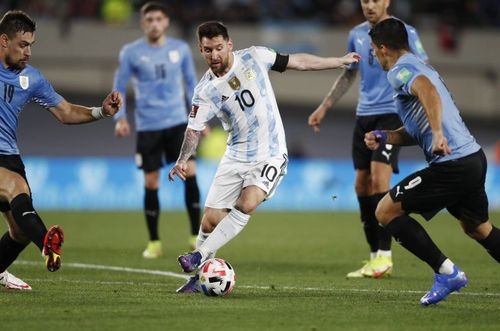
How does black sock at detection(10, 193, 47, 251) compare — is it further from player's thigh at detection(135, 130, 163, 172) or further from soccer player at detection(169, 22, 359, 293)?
player's thigh at detection(135, 130, 163, 172)

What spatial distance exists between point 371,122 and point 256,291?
8.70 feet

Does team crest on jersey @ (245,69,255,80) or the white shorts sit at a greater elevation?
team crest on jersey @ (245,69,255,80)

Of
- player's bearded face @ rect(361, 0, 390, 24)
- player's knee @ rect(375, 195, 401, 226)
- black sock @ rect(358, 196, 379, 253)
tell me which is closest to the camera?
player's knee @ rect(375, 195, 401, 226)

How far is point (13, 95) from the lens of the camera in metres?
8.36

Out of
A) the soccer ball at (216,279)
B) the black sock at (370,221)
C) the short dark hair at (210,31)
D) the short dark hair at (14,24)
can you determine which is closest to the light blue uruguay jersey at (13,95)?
the short dark hair at (14,24)

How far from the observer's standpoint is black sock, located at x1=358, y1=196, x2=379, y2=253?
34.9 feet

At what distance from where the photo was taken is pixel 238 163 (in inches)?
343

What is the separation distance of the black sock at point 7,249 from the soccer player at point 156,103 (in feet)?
13.1

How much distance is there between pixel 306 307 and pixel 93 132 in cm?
1912

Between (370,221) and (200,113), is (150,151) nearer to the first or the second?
(370,221)

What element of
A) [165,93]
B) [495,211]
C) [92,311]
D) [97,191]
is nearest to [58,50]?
[97,191]

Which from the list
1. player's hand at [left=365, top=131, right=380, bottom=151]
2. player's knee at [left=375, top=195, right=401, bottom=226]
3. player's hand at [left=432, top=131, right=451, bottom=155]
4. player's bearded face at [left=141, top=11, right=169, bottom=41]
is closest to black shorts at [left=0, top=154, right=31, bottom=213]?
player's hand at [left=365, top=131, right=380, bottom=151]

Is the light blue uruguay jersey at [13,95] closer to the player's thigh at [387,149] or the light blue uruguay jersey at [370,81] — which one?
the light blue uruguay jersey at [370,81]

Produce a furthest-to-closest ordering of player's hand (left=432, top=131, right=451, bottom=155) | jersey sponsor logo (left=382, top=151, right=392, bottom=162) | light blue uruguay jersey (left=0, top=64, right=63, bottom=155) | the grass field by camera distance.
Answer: jersey sponsor logo (left=382, top=151, right=392, bottom=162), light blue uruguay jersey (left=0, top=64, right=63, bottom=155), player's hand (left=432, top=131, right=451, bottom=155), the grass field
